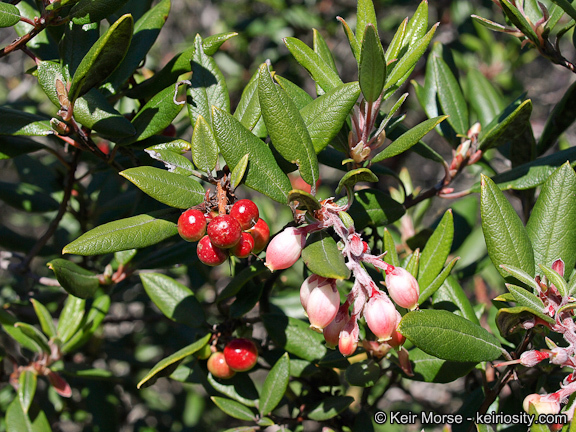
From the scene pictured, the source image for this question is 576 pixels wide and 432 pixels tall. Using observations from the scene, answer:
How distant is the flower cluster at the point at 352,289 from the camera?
2.68 feet

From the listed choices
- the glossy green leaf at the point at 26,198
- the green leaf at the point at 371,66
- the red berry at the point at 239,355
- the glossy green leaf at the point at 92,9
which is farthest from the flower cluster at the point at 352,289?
the glossy green leaf at the point at 26,198

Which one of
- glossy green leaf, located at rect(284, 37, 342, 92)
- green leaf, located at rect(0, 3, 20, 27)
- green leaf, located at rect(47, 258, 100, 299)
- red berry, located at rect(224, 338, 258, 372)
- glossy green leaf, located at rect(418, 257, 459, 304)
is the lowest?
red berry, located at rect(224, 338, 258, 372)

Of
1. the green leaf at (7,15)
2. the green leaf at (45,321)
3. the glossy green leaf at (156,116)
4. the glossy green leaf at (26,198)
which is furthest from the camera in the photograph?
the glossy green leaf at (26,198)

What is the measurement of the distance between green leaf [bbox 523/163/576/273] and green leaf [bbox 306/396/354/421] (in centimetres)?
54

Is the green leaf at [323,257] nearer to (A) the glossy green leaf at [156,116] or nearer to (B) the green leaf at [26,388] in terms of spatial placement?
(A) the glossy green leaf at [156,116]

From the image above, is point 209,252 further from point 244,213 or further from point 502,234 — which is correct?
point 502,234

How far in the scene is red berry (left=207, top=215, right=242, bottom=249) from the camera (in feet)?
2.60

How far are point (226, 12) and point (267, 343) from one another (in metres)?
3.65

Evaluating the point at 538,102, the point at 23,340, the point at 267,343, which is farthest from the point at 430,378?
the point at 538,102

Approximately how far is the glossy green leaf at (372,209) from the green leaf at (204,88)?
357mm

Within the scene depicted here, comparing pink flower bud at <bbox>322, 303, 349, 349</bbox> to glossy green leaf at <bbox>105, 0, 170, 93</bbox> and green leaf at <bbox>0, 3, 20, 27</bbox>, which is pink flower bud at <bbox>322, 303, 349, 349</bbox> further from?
green leaf at <bbox>0, 3, 20, 27</bbox>

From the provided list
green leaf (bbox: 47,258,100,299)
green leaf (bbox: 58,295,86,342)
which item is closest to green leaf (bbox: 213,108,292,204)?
green leaf (bbox: 47,258,100,299)

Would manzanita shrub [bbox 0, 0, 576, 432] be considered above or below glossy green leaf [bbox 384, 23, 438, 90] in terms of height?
below

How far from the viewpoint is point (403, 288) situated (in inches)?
33.0
